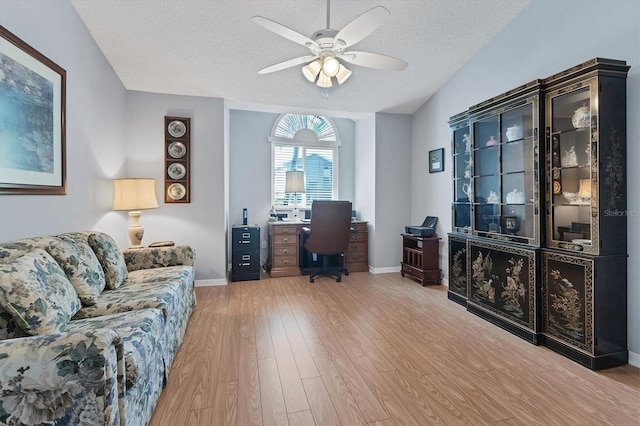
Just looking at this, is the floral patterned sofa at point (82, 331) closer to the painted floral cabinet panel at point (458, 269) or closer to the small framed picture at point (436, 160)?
the painted floral cabinet panel at point (458, 269)

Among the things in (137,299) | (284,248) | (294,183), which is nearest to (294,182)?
(294,183)

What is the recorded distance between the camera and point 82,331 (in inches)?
43.0

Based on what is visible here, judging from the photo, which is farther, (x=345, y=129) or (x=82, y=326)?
(x=345, y=129)

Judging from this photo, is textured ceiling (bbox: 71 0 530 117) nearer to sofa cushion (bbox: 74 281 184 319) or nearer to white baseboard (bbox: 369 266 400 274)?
sofa cushion (bbox: 74 281 184 319)

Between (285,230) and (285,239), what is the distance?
13 cm

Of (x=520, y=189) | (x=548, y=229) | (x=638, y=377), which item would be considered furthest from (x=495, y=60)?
(x=638, y=377)

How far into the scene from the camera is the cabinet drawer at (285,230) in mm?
4336

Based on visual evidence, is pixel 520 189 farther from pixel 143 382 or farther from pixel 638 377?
pixel 143 382

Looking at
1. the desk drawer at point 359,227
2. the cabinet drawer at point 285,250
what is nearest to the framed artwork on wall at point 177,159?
the cabinet drawer at point 285,250

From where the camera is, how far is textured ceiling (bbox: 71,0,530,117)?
8.61 feet

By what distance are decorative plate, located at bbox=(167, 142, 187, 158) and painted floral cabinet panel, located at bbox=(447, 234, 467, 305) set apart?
3.39 metres

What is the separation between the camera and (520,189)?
8.51 feet

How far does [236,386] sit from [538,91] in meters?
3.01

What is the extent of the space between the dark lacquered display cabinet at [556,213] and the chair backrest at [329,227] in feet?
5.02
